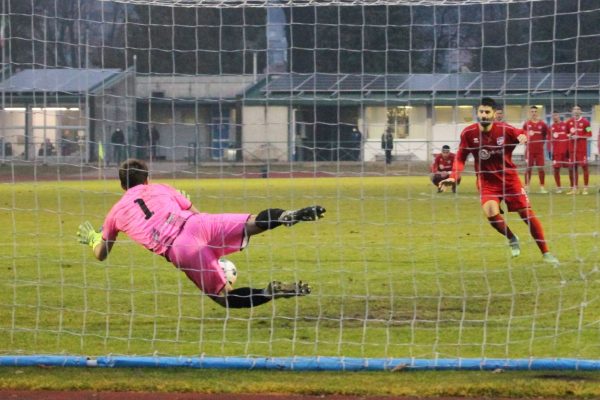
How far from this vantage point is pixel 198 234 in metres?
7.02

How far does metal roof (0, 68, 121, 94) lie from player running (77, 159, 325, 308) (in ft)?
3.60

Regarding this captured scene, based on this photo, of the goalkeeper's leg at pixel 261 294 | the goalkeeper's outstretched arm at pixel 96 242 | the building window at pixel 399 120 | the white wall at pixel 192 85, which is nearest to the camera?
the goalkeeper's leg at pixel 261 294

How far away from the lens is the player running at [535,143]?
9.50 m

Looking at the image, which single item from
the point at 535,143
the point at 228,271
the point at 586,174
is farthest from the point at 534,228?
the point at 228,271

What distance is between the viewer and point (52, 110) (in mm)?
8086

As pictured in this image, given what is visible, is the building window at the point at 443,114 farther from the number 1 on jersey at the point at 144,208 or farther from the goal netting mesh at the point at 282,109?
the number 1 on jersey at the point at 144,208

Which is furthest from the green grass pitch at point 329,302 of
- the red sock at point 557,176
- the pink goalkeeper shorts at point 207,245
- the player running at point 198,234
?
the red sock at point 557,176

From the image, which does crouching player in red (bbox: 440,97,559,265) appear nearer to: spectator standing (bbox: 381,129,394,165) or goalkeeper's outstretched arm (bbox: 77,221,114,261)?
spectator standing (bbox: 381,129,394,165)

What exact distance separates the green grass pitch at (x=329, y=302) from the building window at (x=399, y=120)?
0.58 meters

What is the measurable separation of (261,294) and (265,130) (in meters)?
1.68

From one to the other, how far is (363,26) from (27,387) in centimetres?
375

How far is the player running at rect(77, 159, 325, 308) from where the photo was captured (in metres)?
6.98

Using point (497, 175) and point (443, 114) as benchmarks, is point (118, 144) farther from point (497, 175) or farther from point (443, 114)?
point (497, 175)

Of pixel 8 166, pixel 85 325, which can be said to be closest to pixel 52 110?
pixel 8 166
